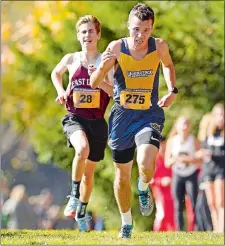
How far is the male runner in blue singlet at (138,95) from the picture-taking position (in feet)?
33.2

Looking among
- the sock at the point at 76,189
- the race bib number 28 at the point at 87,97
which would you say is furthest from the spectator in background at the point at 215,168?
the race bib number 28 at the point at 87,97

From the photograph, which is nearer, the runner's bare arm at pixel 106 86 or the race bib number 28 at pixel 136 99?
the race bib number 28 at pixel 136 99

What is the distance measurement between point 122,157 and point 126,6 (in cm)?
745

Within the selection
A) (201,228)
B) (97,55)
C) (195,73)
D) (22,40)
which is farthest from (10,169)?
(97,55)

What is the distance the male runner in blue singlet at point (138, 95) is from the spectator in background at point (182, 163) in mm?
4327

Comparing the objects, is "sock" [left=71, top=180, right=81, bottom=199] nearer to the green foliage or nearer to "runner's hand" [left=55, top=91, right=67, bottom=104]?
"runner's hand" [left=55, top=91, right=67, bottom=104]

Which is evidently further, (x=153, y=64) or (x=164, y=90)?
(x=164, y=90)

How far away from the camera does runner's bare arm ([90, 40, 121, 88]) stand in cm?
1005

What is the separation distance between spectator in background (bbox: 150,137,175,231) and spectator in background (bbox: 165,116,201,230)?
13.1 inches

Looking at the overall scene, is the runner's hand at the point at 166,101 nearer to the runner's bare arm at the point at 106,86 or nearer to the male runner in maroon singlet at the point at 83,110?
the runner's bare arm at the point at 106,86

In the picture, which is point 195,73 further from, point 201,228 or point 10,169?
point 10,169

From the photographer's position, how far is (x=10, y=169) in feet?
110

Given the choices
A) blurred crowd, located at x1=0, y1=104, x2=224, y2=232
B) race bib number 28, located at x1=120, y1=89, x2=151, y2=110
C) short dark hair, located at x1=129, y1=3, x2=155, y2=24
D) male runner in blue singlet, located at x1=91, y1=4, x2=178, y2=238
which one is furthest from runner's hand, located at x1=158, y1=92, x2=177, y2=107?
blurred crowd, located at x1=0, y1=104, x2=224, y2=232

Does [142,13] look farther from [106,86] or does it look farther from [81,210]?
[81,210]
